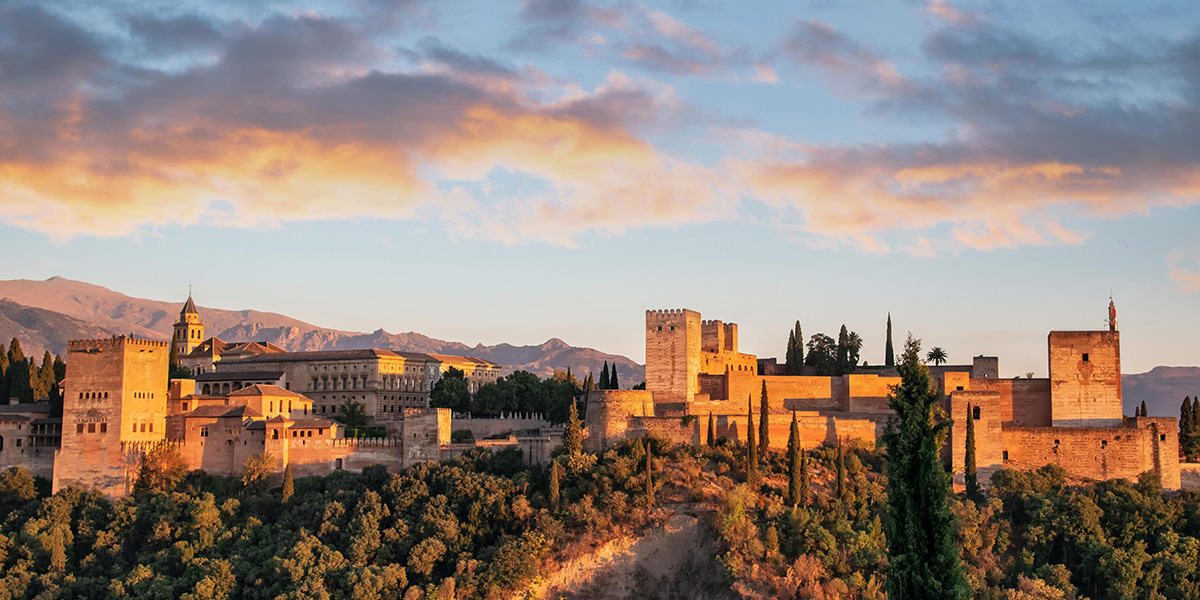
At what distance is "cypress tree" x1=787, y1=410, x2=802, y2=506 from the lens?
45.1m

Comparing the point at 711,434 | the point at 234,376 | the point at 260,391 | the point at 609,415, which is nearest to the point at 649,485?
the point at 711,434

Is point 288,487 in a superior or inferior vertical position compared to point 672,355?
inferior

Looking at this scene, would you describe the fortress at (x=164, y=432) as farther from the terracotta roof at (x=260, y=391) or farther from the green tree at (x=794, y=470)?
the green tree at (x=794, y=470)

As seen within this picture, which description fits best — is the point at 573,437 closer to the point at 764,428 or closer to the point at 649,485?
the point at 649,485

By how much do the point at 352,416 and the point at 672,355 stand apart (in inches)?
697

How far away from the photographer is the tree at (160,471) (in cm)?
5181

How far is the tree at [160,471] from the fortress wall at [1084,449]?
116 feet

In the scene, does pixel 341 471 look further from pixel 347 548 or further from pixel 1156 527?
pixel 1156 527

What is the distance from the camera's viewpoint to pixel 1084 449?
4825cm

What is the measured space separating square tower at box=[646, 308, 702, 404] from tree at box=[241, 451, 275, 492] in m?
17.1

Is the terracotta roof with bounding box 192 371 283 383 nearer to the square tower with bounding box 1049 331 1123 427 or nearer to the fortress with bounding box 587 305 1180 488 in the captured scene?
the fortress with bounding box 587 305 1180 488

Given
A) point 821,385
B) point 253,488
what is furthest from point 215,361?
point 821,385

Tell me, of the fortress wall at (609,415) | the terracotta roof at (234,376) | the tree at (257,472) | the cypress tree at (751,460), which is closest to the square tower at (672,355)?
the fortress wall at (609,415)

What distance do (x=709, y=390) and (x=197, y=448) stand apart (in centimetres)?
2334
